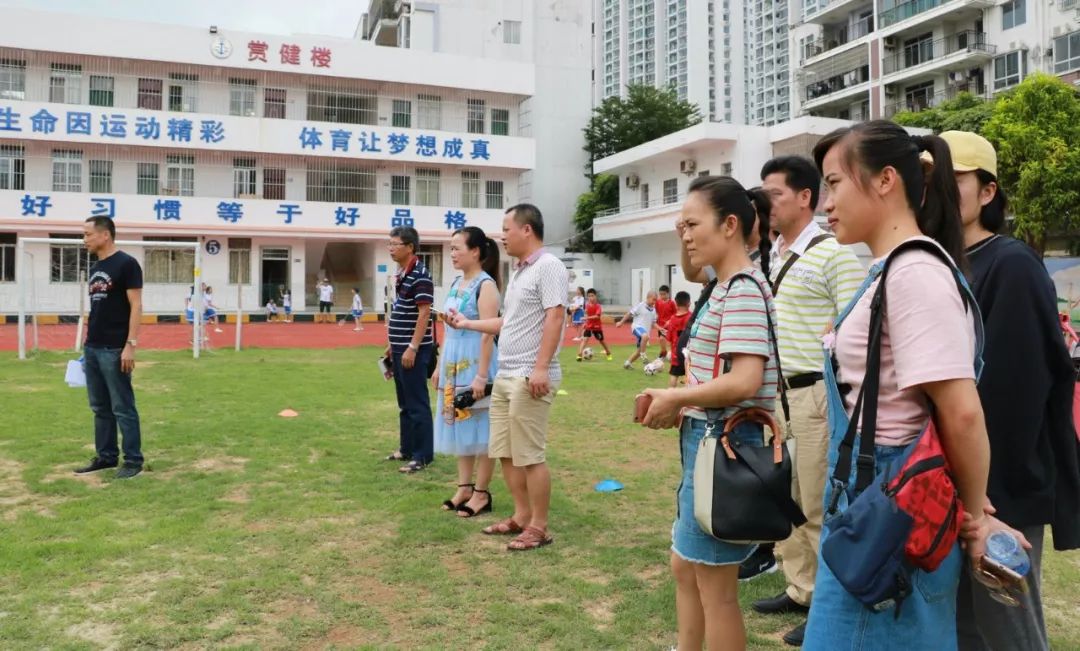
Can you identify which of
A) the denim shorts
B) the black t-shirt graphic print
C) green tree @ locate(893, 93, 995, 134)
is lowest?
the denim shorts

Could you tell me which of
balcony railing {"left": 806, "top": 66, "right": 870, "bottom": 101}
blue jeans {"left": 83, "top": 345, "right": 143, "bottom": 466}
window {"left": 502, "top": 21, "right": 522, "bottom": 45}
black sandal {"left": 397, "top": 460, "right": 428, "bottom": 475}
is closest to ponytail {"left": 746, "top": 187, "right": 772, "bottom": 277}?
black sandal {"left": 397, "top": 460, "right": 428, "bottom": 475}

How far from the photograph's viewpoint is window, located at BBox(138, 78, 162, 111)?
30.6m

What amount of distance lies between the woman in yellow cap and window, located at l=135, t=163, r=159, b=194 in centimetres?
3307

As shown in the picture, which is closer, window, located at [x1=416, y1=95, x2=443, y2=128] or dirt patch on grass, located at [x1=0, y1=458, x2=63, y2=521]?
dirt patch on grass, located at [x1=0, y1=458, x2=63, y2=521]

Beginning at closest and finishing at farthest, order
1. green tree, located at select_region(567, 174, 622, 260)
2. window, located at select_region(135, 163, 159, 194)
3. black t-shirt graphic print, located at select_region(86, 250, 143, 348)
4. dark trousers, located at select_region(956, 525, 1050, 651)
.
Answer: dark trousers, located at select_region(956, 525, 1050, 651) < black t-shirt graphic print, located at select_region(86, 250, 143, 348) < window, located at select_region(135, 163, 159, 194) < green tree, located at select_region(567, 174, 622, 260)

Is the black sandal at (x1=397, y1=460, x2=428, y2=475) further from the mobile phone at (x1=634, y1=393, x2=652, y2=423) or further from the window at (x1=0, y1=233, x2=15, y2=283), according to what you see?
the window at (x1=0, y1=233, x2=15, y2=283)

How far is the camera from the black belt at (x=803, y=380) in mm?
3285

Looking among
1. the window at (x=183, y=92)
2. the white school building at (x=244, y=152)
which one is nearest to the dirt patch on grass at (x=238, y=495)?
the white school building at (x=244, y=152)

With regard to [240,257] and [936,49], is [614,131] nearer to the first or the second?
[936,49]

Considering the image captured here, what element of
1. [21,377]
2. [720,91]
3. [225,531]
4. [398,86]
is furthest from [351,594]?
[720,91]

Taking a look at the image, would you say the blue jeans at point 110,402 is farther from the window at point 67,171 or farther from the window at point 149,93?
the window at point 149,93

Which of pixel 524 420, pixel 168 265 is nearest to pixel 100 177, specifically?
pixel 168 265

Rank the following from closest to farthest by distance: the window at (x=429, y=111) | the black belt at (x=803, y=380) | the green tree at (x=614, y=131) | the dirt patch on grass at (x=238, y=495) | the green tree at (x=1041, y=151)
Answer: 1. the black belt at (x=803, y=380)
2. the dirt patch on grass at (x=238, y=495)
3. the green tree at (x=1041, y=151)
4. the window at (x=429, y=111)
5. the green tree at (x=614, y=131)

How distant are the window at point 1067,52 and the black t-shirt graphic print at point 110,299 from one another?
32.7m
